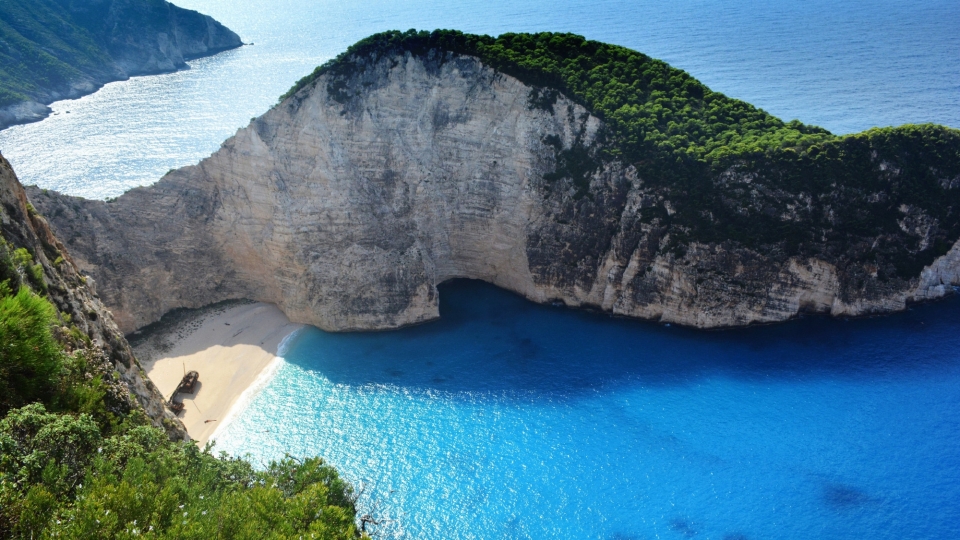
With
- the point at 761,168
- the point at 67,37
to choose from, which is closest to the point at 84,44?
the point at 67,37

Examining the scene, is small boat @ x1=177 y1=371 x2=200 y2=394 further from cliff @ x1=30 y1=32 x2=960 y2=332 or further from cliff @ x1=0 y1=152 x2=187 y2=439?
cliff @ x1=0 y1=152 x2=187 y2=439

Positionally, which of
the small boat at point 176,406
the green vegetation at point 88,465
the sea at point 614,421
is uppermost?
the green vegetation at point 88,465

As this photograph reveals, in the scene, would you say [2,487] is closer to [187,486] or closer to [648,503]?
[187,486]

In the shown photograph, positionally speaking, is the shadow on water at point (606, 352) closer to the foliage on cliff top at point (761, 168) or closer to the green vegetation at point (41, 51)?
the foliage on cliff top at point (761, 168)

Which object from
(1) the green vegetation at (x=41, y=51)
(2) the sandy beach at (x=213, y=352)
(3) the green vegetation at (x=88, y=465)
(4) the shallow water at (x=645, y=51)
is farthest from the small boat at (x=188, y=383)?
(1) the green vegetation at (x=41, y=51)

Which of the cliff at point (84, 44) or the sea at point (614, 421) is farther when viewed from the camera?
the cliff at point (84, 44)

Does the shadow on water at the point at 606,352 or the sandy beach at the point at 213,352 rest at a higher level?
the shadow on water at the point at 606,352

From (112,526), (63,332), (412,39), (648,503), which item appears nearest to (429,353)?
(648,503)

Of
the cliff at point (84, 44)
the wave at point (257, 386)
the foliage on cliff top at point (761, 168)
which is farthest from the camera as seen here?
the cliff at point (84, 44)
